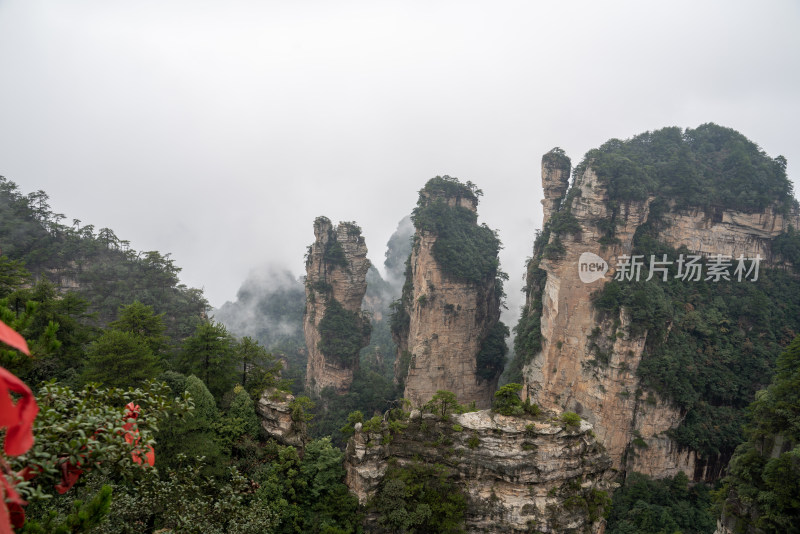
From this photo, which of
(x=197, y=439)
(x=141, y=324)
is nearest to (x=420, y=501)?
(x=197, y=439)

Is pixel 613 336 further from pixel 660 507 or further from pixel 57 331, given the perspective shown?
pixel 57 331

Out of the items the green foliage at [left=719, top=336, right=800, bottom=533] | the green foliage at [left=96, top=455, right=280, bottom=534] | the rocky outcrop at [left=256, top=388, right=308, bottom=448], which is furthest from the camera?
the rocky outcrop at [left=256, top=388, right=308, bottom=448]

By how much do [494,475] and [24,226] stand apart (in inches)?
1361

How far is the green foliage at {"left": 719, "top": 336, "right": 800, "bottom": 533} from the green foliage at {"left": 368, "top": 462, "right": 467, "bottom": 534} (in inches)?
405

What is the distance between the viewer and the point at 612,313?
24562mm

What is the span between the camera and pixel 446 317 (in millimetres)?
32625

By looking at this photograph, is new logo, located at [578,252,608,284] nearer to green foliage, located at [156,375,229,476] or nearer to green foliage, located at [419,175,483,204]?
green foliage, located at [419,175,483,204]

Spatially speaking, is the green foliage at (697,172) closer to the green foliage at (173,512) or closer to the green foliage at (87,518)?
the green foliage at (173,512)

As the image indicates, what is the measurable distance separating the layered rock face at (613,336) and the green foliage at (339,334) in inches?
601

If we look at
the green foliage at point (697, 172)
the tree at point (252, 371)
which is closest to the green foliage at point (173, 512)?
the tree at point (252, 371)

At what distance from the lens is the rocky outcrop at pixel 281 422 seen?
14797 millimetres

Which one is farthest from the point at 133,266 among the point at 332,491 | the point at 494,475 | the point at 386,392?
the point at 494,475

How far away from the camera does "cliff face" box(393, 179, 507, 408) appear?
3253 centimetres
